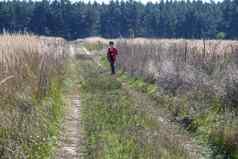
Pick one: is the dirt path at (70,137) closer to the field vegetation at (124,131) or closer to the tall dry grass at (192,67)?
the field vegetation at (124,131)

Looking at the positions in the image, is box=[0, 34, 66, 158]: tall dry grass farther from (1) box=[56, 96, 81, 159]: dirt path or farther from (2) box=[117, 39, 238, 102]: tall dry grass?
(2) box=[117, 39, 238, 102]: tall dry grass

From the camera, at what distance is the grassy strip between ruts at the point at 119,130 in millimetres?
8617

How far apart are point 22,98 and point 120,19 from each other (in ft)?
334

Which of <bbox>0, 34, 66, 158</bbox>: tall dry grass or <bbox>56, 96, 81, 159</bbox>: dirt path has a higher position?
<bbox>0, 34, 66, 158</bbox>: tall dry grass

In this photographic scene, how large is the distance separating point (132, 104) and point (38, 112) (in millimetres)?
3933

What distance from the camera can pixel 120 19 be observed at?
111 m

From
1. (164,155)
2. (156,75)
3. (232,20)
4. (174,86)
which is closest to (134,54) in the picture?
(156,75)

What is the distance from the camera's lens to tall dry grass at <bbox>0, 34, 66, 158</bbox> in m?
7.90

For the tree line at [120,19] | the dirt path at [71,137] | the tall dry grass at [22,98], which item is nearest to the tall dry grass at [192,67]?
the dirt path at [71,137]

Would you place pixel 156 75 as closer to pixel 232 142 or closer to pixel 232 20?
pixel 232 142

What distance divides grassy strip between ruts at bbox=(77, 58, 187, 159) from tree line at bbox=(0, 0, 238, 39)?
7414 centimetres

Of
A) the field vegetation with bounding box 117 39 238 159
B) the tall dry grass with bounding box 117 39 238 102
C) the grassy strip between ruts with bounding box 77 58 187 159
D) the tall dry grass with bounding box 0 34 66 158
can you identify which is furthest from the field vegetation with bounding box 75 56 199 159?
the tall dry grass with bounding box 117 39 238 102

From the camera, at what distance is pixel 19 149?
7602mm

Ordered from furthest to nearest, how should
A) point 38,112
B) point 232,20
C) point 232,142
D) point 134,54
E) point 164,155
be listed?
1. point 232,20
2. point 134,54
3. point 38,112
4. point 232,142
5. point 164,155
